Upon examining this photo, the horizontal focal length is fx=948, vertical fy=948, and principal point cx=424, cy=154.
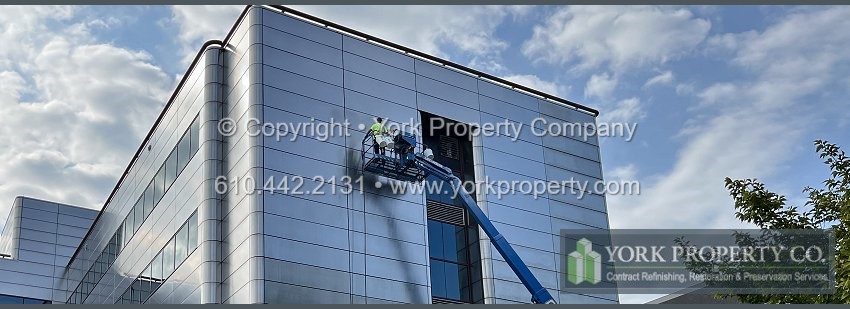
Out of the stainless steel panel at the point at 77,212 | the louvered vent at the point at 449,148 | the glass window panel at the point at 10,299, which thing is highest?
the stainless steel panel at the point at 77,212

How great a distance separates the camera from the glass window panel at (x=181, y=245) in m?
35.7

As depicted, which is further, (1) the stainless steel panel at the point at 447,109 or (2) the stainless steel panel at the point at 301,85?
(1) the stainless steel panel at the point at 447,109

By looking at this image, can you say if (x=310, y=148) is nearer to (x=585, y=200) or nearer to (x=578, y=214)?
(x=578, y=214)

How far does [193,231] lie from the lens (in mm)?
35156

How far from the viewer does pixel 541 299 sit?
33531 millimetres

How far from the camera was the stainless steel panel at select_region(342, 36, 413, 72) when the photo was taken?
36.7 m

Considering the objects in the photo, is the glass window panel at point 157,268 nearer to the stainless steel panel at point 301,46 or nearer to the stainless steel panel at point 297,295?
the stainless steel panel at point 297,295

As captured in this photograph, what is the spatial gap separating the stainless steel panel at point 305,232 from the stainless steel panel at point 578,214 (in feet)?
34.5

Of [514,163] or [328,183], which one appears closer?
[328,183]

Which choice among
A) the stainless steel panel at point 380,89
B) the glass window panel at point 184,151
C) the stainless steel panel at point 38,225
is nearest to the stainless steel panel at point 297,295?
the stainless steel panel at point 380,89

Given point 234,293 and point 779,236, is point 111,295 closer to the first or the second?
point 234,293

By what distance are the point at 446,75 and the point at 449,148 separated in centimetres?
302

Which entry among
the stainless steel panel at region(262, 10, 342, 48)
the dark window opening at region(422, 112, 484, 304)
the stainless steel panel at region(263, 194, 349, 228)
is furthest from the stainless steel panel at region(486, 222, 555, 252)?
the stainless steel panel at region(262, 10, 342, 48)

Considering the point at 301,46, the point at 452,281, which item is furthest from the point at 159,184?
the point at 452,281
